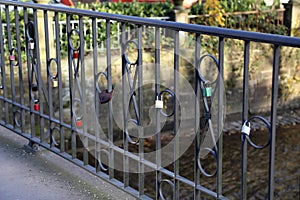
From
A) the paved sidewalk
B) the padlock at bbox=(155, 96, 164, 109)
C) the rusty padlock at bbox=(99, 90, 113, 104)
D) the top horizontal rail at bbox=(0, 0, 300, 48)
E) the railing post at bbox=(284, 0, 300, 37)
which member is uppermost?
the top horizontal rail at bbox=(0, 0, 300, 48)

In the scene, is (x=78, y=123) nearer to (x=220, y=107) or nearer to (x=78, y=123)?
(x=78, y=123)

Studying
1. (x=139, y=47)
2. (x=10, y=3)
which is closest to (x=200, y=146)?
(x=139, y=47)

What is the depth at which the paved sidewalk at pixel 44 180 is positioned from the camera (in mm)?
2719

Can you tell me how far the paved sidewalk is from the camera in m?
2.72

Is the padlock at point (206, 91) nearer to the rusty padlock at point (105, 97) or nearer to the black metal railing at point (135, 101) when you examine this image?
the black metal railing at point (135, 101)

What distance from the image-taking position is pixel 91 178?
2.95 m

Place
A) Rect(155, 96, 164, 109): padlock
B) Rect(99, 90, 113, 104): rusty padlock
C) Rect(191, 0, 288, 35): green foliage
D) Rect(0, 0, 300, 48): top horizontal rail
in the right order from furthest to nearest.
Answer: Rect(191, 0, 288, 35): green foliage
Rect(99, 90, 113, 104): rusty padlock
Rect(155, 96, 164, 109): padlock
Rect(0, 0, 300, 48): top horizontal rail

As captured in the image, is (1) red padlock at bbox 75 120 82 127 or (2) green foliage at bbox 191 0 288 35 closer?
(1) red padlock at bbox 75 120 82 127

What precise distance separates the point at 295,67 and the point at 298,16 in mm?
1162

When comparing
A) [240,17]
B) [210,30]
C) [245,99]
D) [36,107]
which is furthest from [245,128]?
[240,17]

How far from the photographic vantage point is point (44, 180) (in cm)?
291

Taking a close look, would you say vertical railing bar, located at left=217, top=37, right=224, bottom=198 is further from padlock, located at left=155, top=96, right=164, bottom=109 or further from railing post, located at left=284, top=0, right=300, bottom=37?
railing post, located at left=284, top=0, right=300, bottom=37

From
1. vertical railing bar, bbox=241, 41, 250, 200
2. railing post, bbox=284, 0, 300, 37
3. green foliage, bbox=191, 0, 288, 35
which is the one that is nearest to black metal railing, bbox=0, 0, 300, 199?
vertical railing bar, bbox=241, 41, 250, 200

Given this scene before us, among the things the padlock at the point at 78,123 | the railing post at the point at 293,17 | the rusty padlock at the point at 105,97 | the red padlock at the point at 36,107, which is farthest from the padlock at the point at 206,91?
the railing post at the point at 293,17
